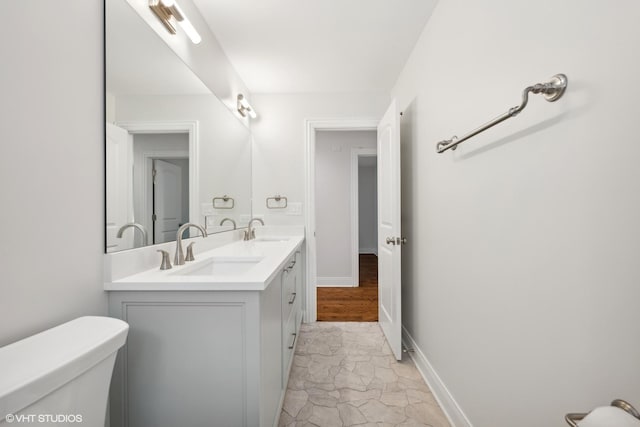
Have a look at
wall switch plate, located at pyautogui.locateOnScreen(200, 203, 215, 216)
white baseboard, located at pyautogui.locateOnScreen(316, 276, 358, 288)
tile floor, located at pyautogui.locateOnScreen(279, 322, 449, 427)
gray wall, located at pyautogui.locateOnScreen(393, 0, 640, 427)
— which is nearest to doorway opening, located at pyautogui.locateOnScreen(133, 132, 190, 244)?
wall switch plate, located at pyautogui.locateOnScreen(200, 203, 215, 216)

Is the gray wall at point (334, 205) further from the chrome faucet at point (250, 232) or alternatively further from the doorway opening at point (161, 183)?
the doorway opening at point (161, 183)

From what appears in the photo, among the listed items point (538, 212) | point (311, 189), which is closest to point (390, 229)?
point (311, 189)

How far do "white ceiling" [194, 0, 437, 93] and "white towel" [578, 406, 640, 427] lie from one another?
1.92 meters

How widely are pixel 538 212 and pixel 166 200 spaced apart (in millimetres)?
1571

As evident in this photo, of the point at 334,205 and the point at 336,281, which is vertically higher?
the point at 334,205

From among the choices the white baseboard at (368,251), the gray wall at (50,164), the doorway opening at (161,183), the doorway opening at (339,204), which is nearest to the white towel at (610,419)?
the gray wall at (50,164)

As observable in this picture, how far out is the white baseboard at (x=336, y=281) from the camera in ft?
13.1

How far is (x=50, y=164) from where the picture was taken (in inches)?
31.8

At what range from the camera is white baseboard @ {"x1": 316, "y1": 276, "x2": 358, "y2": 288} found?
399cm

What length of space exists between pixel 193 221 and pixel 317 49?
1.51m

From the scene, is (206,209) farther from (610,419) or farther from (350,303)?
(350,303)

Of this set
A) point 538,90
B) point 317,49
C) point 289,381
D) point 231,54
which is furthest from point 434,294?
point 231,54

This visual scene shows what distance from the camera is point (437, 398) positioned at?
162 centimetres

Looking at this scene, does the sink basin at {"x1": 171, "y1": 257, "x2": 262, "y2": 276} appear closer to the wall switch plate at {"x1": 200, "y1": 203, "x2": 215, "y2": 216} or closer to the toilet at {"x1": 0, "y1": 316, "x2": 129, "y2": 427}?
the wall switch plate at {"x1": 200, "y1": 203, "x2": 215, "y2": 216}
